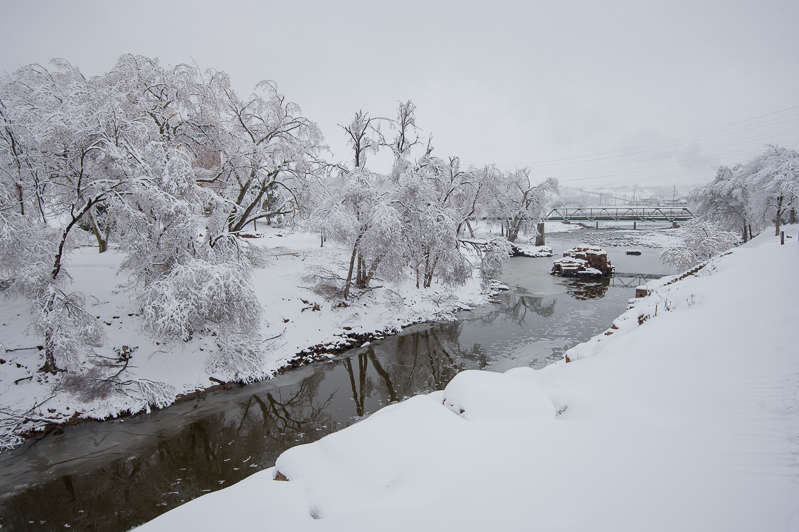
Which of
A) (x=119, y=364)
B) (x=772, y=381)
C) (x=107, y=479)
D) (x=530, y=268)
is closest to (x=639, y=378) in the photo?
(x=772, y=381)

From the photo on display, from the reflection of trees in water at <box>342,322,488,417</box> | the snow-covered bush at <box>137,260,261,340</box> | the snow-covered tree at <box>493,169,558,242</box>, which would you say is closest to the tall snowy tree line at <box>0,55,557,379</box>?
the snow-covered bush at <box>137,260,261,340</box>

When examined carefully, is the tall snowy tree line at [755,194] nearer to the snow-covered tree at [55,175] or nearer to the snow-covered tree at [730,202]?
the snow-covered tree at [730,202]

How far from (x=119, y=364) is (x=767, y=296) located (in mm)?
16403

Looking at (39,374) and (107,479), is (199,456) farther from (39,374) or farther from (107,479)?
(39,374)

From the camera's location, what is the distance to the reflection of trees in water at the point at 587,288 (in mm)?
22203

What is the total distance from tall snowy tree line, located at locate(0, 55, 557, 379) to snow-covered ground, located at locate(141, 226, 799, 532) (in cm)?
778

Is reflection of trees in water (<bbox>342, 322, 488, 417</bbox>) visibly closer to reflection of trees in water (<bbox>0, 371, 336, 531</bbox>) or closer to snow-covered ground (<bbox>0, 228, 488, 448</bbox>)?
snow-covered ground (<bbox>0, 228, 488, 448</bbox>)

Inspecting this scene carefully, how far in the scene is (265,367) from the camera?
40.0ft

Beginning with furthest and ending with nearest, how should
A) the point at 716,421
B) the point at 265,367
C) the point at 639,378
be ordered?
the point at 265,367, the point at 639,378, the point at 716,421

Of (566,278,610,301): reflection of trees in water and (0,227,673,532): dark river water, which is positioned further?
(566,278,610,301): reflection of trees in water

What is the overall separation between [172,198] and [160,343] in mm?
4737

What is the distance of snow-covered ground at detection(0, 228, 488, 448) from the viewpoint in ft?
30.2

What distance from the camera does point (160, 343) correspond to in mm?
11516

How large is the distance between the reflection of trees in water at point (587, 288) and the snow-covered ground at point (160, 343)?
241 inches
